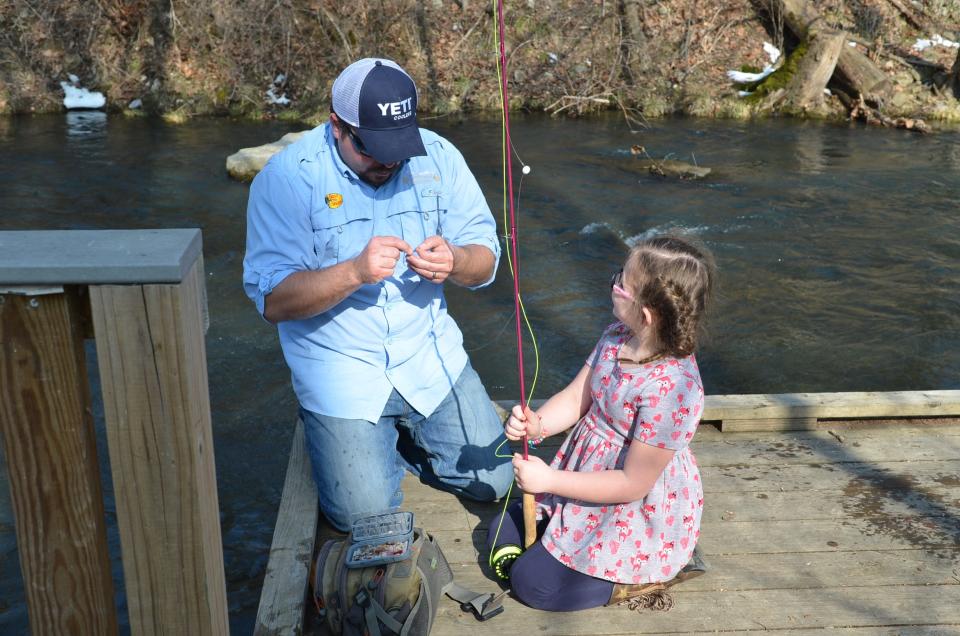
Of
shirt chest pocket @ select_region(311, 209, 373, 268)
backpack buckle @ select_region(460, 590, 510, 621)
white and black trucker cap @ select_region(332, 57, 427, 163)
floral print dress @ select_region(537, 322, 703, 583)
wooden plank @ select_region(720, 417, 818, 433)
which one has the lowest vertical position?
wooden plank @ select_region(720, 417, 818, 433)

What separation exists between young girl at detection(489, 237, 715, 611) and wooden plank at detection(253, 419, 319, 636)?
0.63 meters

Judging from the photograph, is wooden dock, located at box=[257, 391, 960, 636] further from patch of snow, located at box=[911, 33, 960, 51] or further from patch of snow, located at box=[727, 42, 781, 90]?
patch of snow, located at box=[911, 33, 960, 51]

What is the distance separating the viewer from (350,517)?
122 inches

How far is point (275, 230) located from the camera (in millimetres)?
3203

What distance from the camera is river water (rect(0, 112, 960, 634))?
18.9ft

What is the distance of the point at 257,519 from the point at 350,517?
1.58 m

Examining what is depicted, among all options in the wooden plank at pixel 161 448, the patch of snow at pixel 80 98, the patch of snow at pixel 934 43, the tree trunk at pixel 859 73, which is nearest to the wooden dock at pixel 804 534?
the wooden plank at pixel 161 448

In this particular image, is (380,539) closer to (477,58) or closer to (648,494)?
(648,494)

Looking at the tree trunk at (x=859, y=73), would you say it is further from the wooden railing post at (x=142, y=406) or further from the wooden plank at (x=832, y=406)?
the wooden railing post at (x=142, y=406)

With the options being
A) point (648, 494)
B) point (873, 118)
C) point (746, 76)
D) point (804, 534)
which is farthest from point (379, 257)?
point (746, 76)

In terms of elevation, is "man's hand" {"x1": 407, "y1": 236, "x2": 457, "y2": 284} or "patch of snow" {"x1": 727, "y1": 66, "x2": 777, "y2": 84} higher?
"man's hand" {"x1": 407, "y1": 236, "x2": 457, "y2": 284}

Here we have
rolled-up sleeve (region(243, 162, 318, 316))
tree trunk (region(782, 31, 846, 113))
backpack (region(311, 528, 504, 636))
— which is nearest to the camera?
backpack (region(311, 528, 504, 636))

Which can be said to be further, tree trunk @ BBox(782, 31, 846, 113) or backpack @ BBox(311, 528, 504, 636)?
tree trunk @ BBox(782, 31, 846, 113)

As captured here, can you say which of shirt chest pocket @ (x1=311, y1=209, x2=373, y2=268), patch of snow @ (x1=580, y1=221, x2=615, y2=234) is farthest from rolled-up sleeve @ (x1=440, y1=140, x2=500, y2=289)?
patch of snow @ (x1=580, y1=221, x2=615, y2=234)
